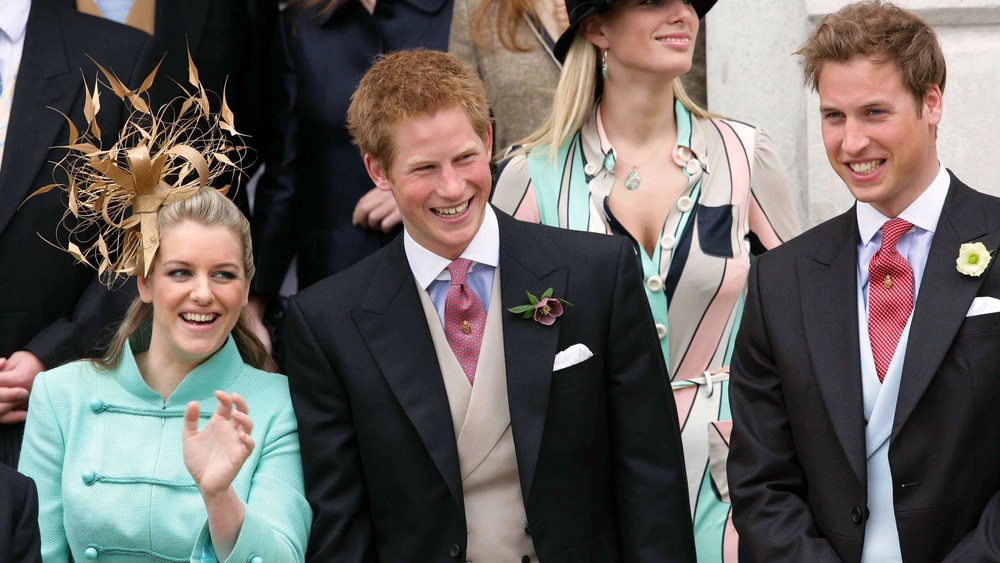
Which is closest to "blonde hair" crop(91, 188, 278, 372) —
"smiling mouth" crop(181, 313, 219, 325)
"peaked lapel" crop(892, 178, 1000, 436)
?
"smiling mouth" crop(181, 313, 219, 325)

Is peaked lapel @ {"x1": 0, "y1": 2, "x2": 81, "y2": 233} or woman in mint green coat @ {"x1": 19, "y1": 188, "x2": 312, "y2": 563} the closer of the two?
woman in mint green coat @ {"x1": 19, "y1": 188, "x2": 312, "y2": 563}

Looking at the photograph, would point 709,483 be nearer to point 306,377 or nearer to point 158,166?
point 306,377

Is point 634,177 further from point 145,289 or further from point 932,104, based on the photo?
point 145,289

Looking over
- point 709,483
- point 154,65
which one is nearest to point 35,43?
point 154,65

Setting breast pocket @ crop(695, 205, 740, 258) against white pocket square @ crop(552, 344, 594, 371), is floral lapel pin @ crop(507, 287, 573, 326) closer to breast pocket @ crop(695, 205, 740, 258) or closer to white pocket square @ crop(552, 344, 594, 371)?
white pocket square @ crop(552, 344, 594, 371)

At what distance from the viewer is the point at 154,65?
505cm

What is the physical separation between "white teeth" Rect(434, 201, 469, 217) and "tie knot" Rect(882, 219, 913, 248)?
3.60 ft

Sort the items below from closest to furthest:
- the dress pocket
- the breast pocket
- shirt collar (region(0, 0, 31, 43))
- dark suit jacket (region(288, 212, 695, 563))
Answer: dark suit jacket (region(288, 212, 695, 563)) → the dress pocket → the breast pocket → shirt collar (region(0, 0, 31, 43))

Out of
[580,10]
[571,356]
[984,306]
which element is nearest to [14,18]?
[580,10]

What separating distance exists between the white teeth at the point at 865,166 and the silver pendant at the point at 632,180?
0.98 metres

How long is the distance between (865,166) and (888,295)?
0.33 m

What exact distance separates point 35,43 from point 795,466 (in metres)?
2.82

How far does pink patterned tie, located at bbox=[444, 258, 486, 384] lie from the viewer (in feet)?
13.4

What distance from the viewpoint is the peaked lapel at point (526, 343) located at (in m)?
3.91
